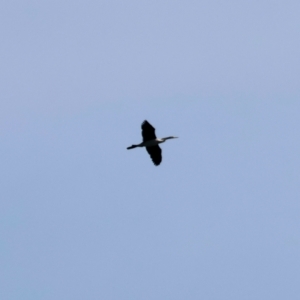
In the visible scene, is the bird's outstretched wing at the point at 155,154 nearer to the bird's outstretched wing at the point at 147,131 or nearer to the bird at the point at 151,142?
the bird at the point at 151,142

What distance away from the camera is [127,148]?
400 feet

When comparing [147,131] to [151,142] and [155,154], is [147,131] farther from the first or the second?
[155,154]

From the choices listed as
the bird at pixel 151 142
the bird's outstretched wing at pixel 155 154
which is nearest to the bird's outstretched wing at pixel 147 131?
the bird at pixel 151 142

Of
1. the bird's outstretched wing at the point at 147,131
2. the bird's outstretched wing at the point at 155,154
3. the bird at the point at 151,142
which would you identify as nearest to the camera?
the bird's outstretched wing at the point at 147,131

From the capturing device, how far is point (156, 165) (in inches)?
4811

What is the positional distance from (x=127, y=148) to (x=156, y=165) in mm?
2531

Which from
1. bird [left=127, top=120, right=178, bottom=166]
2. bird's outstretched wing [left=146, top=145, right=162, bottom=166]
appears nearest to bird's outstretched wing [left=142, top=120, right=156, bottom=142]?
bird [left=127, top=120, right=178, bottom=166]

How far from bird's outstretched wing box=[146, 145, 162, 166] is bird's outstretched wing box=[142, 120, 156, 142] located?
4.27ft

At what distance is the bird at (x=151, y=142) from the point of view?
119875 millimetres

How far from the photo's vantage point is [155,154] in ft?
402

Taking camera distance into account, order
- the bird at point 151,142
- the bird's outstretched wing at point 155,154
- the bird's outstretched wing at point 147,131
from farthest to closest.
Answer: the bird's outstretched wing at point 155,154 < the bird at point 151,142 < the bird's outstretched wing at point 147,131

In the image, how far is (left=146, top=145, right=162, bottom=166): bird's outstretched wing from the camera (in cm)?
12231

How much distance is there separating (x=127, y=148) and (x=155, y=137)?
7.61ft

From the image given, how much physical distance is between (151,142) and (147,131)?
162 centimetres
